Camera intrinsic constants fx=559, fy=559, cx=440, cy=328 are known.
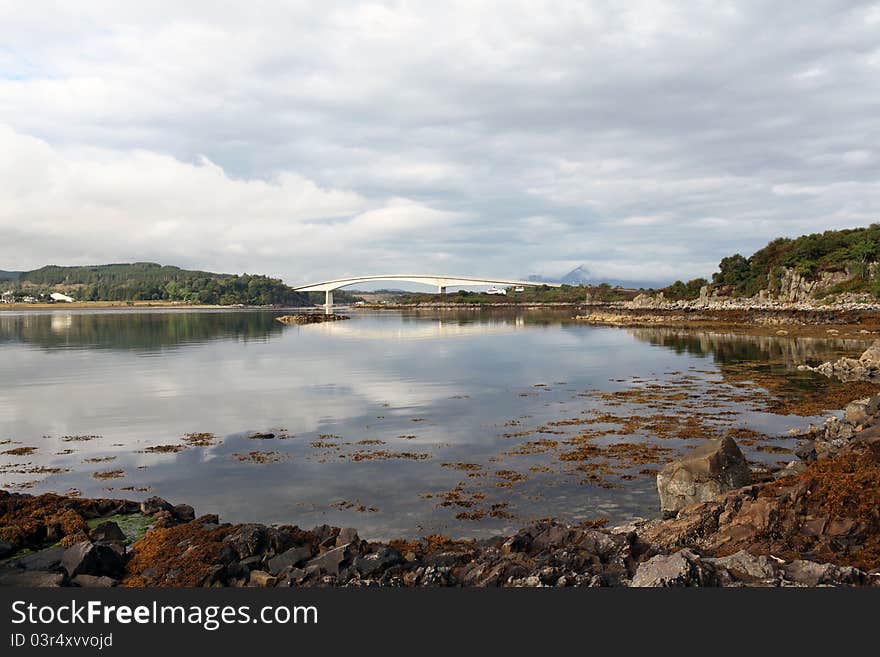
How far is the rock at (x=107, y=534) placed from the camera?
9.87m

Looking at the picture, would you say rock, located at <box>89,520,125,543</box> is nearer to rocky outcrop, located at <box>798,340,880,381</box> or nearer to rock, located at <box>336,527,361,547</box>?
rock, located at <box>336,527,361,547</box>

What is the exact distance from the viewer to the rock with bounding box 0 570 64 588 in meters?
8.01

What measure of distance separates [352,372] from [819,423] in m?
24.1

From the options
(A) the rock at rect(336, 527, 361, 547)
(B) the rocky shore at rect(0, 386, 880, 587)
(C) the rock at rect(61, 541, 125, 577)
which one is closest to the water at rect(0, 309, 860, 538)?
(A) the rock at rect(336, 527, 361, 547)

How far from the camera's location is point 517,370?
117ft

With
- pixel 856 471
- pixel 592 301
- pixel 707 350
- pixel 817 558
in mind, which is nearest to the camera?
pixel 817 558

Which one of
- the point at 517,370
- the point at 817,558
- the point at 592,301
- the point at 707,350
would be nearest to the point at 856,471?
the point at 817,558

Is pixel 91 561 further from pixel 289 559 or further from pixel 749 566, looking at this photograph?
pixel 749 566

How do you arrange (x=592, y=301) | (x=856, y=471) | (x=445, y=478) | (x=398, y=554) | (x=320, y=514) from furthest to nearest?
(x=592, y=301) → (x=445, y=478) → (x=320, y=514) → (x=856, y=471) → (x=398, y=554)

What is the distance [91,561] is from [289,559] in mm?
2954

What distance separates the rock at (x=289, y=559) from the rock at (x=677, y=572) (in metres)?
4.91

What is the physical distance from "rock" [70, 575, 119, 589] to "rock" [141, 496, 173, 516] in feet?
10.3

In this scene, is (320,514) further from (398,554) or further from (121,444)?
(121,444)

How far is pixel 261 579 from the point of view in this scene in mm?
8234
